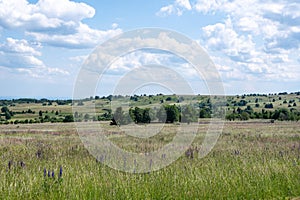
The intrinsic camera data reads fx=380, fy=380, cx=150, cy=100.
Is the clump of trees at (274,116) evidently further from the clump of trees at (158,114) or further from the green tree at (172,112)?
the clump of trees at (158,114)

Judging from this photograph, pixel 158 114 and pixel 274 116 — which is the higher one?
pixel 158 114

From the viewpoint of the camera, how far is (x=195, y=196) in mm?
8008

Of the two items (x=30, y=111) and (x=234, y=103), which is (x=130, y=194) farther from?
(x=234, y=103)

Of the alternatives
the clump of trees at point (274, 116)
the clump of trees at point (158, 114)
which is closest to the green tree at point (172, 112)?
the clump of trees at point (158, 114)

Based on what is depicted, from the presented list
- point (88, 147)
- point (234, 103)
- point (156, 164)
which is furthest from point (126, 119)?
point (234, 103)

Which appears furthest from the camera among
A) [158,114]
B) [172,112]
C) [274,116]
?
[274,116]

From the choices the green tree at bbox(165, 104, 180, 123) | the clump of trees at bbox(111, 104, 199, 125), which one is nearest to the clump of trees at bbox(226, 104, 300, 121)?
the green tree at bbox(165, 104, 180, 123)

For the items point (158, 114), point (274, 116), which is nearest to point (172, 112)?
point (158, 114)

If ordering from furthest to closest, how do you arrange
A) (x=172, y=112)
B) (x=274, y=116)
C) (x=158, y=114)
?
(x=274, y=116)
(x=172, y=112)
(x=158, y=114)

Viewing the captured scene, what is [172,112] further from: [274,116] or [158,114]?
[274,116]

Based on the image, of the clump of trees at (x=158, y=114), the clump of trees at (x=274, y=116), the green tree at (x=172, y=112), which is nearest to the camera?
the clump of trees at (x=158, y=114)

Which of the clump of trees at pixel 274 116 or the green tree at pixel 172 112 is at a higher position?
the green tree at pixel 172 112

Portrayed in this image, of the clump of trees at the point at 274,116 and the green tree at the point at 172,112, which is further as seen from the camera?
the clump of trees at the point at 274,116

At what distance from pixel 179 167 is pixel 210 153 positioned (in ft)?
12.4
